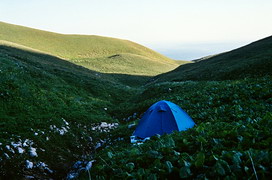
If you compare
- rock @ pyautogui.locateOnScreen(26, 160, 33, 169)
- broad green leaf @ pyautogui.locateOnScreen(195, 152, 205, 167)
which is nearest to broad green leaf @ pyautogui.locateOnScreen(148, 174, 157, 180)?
broad green leaf @ pyautogui.locateOnScreen(195, 152, 205, 167)

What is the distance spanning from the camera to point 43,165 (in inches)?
A: 397

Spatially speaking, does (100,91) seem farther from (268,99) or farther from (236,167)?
(236,167)

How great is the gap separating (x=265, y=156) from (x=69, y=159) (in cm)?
936

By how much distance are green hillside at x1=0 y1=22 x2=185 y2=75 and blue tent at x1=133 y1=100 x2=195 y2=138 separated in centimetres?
6259

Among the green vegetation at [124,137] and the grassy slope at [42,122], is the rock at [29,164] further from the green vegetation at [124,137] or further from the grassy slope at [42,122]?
the grassy slope at [42,122]

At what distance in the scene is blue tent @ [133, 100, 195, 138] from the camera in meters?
12.3

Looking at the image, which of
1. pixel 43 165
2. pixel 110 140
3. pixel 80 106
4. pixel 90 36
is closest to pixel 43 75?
pixel 80 106

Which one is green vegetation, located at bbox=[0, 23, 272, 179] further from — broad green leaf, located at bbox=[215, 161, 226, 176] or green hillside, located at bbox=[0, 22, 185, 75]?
green hillside, located at bbox=[0, 22, 185, 75]

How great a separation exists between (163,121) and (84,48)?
107 metres

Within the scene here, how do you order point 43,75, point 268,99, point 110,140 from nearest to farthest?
point 268,99
point 110,140
point 43,75

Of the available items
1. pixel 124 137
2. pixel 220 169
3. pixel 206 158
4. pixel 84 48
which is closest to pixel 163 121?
pixel 124 137

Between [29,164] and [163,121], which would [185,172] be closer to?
[29,164]

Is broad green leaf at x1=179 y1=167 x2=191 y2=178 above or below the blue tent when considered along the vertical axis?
above

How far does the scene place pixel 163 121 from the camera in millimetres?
12523
